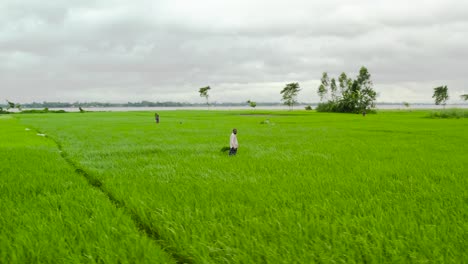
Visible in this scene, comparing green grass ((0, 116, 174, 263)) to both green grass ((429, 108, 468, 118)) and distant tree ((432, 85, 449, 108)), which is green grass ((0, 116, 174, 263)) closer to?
green grass ((429, 108, 468, 118))

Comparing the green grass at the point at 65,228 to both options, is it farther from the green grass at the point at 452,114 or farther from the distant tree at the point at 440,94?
the distant tree at the point at 440,94

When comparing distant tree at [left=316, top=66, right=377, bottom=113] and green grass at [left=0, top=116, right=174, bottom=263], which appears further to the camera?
distant tree at [left=316, top=66, right=377, bottom=113]

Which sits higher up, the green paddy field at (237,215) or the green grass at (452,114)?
the green grass at (452,114)

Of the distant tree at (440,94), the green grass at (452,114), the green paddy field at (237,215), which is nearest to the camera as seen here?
the green paddy field at (237,215)

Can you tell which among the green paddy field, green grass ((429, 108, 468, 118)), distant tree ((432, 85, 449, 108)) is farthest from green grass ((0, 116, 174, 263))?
distant tree ((432, 85, 449, 108))

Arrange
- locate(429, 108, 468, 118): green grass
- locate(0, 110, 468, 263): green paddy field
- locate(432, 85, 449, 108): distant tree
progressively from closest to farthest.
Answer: locate(0, 110, 468, 263): green paddy field → locate(429, 108, 468, 118): green grass → locate(432, 85, 449, 108): distant tree

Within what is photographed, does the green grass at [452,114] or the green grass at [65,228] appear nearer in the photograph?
the green grass at [65,228]

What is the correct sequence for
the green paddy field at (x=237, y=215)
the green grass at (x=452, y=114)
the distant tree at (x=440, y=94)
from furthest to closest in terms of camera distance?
1. the distant tree at (x=440, y=94)
2. the green grass at (x=452, y=114)
3. the green paddy field at (x=237, y=215)

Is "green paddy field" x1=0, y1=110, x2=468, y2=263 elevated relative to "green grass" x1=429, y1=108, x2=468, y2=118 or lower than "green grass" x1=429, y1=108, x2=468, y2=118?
lower

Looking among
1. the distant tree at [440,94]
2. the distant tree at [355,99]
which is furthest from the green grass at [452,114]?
the distant tree at [440,94]

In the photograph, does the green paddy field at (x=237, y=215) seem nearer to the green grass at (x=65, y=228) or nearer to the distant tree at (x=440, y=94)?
the green grass at (x=65, y=228)

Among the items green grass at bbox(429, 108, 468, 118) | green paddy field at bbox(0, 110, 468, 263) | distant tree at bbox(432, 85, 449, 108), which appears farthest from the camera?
distant tree at bbox(432, 85, 449, 108)

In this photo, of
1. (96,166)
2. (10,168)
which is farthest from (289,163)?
(10,168)

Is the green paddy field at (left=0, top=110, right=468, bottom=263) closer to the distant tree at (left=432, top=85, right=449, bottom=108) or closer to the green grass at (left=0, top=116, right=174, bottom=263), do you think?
the green grass at (left=0, top=116, right=174, bottom=263)
